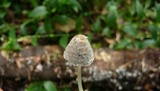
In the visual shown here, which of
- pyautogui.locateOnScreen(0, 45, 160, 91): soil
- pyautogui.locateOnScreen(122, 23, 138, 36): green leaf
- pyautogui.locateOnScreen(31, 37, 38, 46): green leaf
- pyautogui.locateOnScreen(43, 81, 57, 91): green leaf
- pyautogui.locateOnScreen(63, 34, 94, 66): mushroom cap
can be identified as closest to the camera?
pyautogui.locateOnScreen(63, 34, 94, 66): mushroom cap

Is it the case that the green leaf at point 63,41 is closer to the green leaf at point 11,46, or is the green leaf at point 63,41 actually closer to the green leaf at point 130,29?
the green leaf at point 11,46

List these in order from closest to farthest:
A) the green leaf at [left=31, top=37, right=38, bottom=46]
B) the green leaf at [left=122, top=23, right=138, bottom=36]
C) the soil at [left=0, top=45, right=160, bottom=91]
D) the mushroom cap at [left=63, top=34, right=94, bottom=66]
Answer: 1. the mushroom cap at [left=63, top=34, right=94, bottom=66]
2. the soil at [left=0, top=45, right=160, bottom=91]
3. the green leaf at [left=31, top=37, right=38, bottom=46]
4. the green leaf at [left=122, top=23, right=138, bottom=36]

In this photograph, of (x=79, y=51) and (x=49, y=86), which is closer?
(x=79, y=51)

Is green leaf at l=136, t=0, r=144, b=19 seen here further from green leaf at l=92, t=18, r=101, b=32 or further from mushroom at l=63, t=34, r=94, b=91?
mushroom at l=63, t=34, r=94, b=91

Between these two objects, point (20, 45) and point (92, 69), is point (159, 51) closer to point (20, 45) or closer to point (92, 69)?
Result: point (92, 69)

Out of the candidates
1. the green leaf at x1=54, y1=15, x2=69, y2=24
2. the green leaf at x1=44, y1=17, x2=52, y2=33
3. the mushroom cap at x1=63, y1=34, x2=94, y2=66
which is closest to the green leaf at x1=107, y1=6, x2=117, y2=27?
the green leaf at x1=54, y1=15, x2=69, y2=24

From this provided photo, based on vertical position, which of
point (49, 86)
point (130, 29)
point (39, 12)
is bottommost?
point (49, 86)

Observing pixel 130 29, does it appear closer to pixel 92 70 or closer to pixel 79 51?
pixel 92 70

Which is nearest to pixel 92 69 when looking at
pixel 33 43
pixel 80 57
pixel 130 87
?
pixel 130 87

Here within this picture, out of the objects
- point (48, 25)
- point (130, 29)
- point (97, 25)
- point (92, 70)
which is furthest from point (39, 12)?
point (130, 29)
